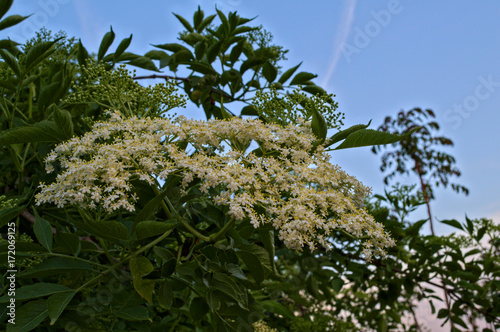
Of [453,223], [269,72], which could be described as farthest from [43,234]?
[453,223]

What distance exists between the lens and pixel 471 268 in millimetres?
2811

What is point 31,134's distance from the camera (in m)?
1.49

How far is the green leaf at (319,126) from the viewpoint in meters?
1.46

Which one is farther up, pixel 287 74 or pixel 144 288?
pixel 287 74

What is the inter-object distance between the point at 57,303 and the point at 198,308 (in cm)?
50

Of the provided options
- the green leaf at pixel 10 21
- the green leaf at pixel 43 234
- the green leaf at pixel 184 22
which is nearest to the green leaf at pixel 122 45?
the green leaf at pixel 10 21

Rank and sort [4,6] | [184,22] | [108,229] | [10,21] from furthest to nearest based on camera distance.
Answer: [184,22] → [10,21] → [4,6] → [108,229]

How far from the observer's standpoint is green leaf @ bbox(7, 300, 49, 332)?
1260mm

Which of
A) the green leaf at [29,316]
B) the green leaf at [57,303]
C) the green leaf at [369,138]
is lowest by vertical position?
the green leaf at [29,316]

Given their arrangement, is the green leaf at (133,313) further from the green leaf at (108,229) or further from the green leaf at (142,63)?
the green leaf at (142,63)

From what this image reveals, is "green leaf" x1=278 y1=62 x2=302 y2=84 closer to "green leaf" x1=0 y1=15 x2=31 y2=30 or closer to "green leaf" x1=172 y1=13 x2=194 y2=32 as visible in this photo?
"green leaf" x1=172 y1=13 x2=194 y2=32

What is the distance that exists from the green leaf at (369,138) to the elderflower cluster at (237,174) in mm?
115

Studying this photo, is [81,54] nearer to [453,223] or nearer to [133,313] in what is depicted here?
[133,313]

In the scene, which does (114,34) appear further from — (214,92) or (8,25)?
(214,92)
